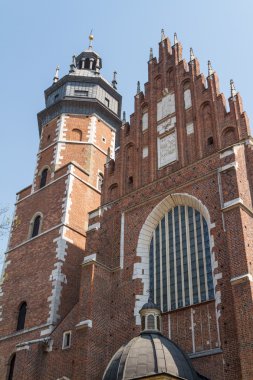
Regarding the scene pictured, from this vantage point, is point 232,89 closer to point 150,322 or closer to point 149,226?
point 149,226

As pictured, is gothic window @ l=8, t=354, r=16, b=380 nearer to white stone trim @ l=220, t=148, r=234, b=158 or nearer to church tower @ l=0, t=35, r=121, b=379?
church tower @ l=0, t=35, r=121, b=379

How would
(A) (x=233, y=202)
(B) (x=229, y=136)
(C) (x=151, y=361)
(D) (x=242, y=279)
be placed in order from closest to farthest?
(C) (x=151, y=361), (D) (x=242, y=279), (A) (x=233, y=202), (B) (x=229, y=136)

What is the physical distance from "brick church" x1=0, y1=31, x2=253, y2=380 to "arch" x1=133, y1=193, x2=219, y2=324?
41 mm

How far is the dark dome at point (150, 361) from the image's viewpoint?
1276cm

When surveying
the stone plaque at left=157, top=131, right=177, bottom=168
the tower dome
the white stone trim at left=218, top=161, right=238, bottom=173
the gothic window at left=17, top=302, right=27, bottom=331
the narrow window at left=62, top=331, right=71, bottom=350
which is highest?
the stone plaque at left=157, top=131, right=177, bottom=168

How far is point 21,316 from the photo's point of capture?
2159 cm

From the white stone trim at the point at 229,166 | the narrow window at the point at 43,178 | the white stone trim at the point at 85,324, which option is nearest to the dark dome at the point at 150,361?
the white stone trim at the point at 85,324

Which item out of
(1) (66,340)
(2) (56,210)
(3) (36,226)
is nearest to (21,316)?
(1) (66,340)

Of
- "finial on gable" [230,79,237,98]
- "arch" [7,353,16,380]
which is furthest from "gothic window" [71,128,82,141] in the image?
"arch" [7,353,16,380]

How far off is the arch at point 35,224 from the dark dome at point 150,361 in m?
11.4

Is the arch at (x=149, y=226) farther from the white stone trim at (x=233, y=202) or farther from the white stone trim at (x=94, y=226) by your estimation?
the white stone trim at (x=94, y=226)

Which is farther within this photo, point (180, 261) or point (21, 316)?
point (21, 316)

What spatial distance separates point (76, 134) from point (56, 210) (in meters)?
6.00

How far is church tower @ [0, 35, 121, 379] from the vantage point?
67.8ft
